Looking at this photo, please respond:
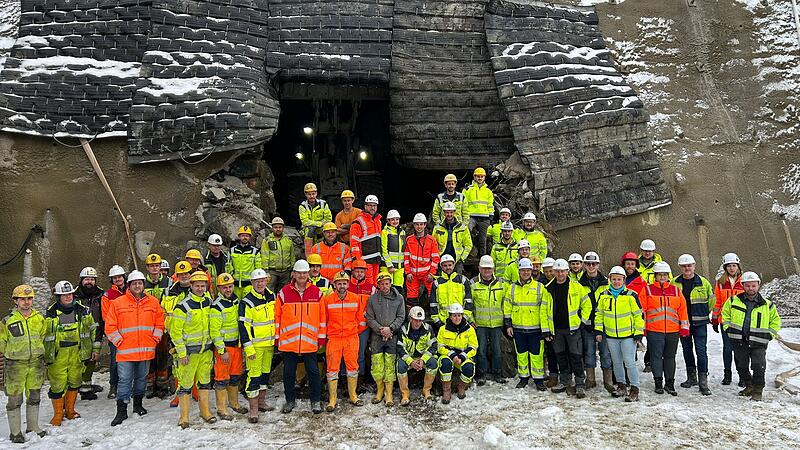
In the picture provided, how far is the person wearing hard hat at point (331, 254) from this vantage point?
24.4 feet

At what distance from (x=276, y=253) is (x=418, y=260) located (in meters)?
2.08

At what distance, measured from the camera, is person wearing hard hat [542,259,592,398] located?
650cm

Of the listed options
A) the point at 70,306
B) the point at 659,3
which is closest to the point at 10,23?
the point at 70,306

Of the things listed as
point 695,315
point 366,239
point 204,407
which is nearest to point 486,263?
point 366,239

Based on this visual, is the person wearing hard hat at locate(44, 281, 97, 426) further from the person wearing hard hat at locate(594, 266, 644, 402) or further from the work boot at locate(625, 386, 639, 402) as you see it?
the work boot at locate(625, 386, 639, 402)

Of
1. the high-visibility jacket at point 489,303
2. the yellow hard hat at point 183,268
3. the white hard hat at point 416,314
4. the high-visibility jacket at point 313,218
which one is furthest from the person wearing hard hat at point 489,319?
the yellow hard hat at point 183,268

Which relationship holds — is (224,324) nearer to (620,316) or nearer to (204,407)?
(204,407)

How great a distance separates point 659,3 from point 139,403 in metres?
11.3

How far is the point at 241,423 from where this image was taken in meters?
5.83

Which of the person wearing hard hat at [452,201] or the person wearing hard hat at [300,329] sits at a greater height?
the person wearing hard hat at [452,201]

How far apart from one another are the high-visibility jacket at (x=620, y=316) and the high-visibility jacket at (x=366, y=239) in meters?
2.99

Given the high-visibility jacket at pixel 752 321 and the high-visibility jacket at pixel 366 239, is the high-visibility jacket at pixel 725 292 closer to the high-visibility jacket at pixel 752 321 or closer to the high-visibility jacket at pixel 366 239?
the high-visibility jacket at pixel 752 321

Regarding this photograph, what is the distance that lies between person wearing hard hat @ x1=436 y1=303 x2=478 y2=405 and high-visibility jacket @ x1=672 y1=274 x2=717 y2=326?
2.64 meters

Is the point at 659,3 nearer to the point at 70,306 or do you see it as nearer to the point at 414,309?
the point at 414,309
